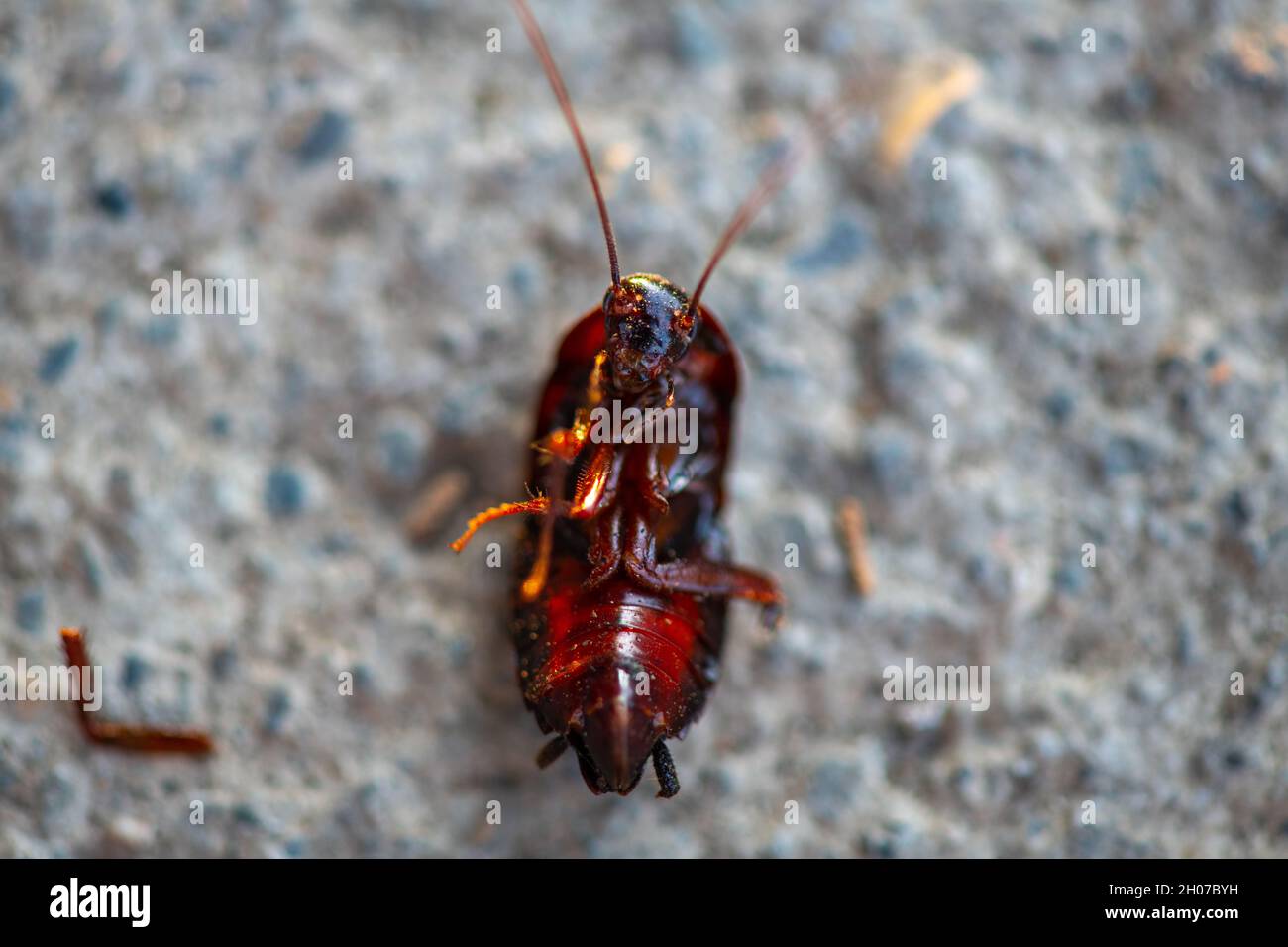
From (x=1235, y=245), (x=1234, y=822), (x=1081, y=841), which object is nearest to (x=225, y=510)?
(x=1081, y=841)

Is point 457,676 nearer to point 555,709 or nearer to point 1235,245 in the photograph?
point 555,709

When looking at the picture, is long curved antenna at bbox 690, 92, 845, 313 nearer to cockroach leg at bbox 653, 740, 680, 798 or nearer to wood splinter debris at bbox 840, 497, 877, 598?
wood splinter debris at bbox 840, 497, 877, 598

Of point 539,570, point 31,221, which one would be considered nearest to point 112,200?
point 31,221

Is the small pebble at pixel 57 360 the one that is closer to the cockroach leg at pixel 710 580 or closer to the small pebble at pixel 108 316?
the small pebble at pixel 108 316

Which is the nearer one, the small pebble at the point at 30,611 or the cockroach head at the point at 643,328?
the cockroach head at the point at 643,328

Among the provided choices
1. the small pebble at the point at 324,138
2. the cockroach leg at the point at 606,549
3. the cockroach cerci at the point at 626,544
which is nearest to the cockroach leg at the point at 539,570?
the cockroach cerci at the point at 626,544

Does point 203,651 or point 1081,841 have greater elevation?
point 203,651
